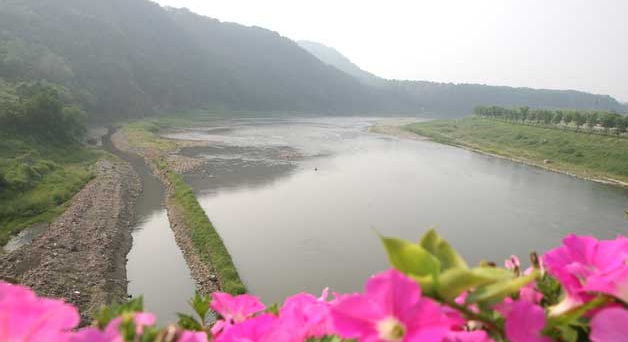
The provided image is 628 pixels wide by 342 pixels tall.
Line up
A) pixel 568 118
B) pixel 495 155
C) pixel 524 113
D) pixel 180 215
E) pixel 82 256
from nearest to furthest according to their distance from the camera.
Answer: pixel 82 256 → pixel 180 215 → pixel 495 155 → pixel 568 118 → pixel 524 113

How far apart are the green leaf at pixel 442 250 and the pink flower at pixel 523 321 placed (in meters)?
0.10

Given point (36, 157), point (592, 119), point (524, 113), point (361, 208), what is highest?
point (524, 113)

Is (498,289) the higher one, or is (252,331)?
(498,289)

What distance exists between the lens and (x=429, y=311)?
607 mm

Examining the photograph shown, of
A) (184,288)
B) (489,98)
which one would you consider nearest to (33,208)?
(184,288)

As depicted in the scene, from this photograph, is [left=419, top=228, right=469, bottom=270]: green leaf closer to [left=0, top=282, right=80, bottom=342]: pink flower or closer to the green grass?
[left=0, top=282, right=80, bottom=342]: pink flower

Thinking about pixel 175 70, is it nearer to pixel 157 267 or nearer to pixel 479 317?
pixel 157 267

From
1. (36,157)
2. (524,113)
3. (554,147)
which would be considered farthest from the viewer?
(524,113)

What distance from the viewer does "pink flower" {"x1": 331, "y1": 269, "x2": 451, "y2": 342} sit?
602 millimetres

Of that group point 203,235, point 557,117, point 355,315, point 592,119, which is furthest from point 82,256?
point 557,117

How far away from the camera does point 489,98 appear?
150375mm

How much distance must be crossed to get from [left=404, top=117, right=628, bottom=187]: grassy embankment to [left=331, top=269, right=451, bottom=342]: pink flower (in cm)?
3630

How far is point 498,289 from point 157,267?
13653mm

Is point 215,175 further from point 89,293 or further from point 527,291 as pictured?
point 527,291
